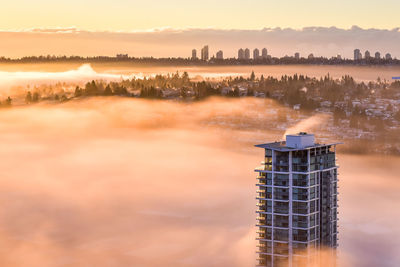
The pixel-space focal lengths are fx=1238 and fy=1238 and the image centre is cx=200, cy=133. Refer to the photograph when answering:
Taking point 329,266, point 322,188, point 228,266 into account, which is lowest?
point 228,266

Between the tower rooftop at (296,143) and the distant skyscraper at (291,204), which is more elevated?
the tower rooftop at (296,143)

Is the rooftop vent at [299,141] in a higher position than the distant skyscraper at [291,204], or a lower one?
higher

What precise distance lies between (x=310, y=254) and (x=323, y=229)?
384cm

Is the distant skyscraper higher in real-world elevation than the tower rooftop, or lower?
lower

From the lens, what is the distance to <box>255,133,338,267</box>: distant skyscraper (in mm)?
129375

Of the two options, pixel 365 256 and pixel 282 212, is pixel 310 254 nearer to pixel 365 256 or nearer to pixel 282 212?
pixel 282 212

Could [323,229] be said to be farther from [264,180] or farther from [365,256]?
[365,256]

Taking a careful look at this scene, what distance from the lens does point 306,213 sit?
424 feet

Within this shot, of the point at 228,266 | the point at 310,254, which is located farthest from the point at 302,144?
the point at 228,266

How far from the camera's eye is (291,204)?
130 meters

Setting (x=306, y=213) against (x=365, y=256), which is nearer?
(x=306, y=213)

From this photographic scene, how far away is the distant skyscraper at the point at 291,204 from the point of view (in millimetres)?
129375

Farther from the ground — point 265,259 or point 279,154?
point 279,154

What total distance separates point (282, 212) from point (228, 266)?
64361mm
